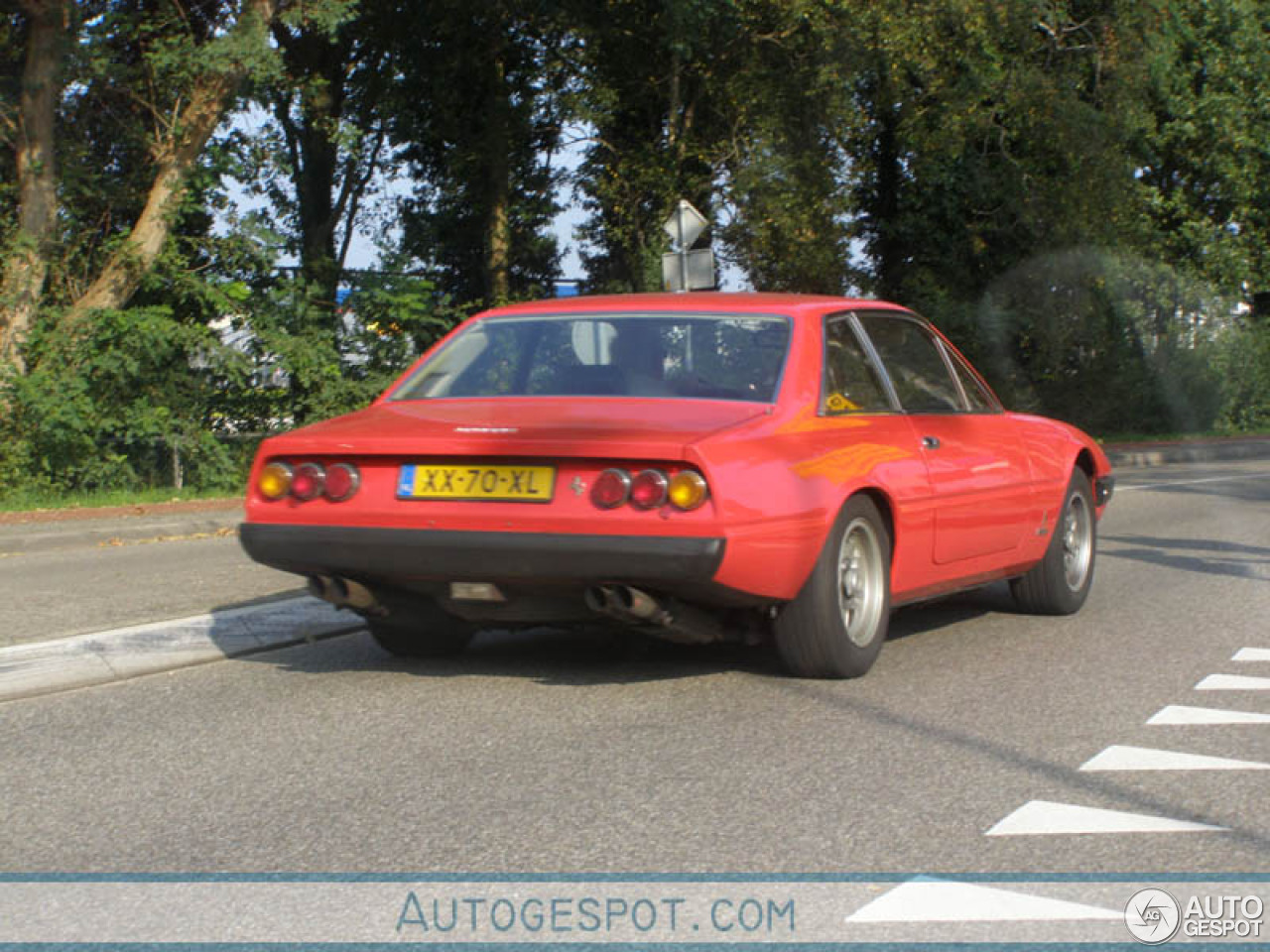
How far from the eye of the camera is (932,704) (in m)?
5.97

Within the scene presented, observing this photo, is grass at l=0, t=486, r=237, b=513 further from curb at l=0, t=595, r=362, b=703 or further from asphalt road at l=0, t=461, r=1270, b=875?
asphalt road at l=0, t=461, r=1270, b=875

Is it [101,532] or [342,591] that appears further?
[101,532]

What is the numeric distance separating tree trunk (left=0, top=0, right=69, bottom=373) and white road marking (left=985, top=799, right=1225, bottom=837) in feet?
51.3

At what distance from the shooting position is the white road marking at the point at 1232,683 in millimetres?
6332

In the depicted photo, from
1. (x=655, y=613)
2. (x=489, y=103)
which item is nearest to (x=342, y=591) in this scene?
(x=655, y=613)

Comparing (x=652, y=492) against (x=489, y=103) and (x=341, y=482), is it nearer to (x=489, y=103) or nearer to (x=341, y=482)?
(x=341, y=482)

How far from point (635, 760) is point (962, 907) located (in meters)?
1.60

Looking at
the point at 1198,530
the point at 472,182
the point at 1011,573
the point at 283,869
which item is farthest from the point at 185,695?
the point at 472,182

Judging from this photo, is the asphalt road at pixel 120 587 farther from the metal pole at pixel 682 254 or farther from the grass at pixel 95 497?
the metal pole at pixel 682 254

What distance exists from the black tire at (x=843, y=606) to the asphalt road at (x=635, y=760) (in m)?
0.12

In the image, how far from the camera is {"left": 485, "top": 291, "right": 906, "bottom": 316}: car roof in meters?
6.73

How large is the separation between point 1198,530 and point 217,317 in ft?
38.5

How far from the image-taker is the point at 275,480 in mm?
6215

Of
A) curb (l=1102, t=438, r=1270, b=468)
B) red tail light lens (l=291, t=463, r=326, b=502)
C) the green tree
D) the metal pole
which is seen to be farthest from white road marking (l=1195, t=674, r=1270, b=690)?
curb (l=1102, t=438, r=1270, b=468)
